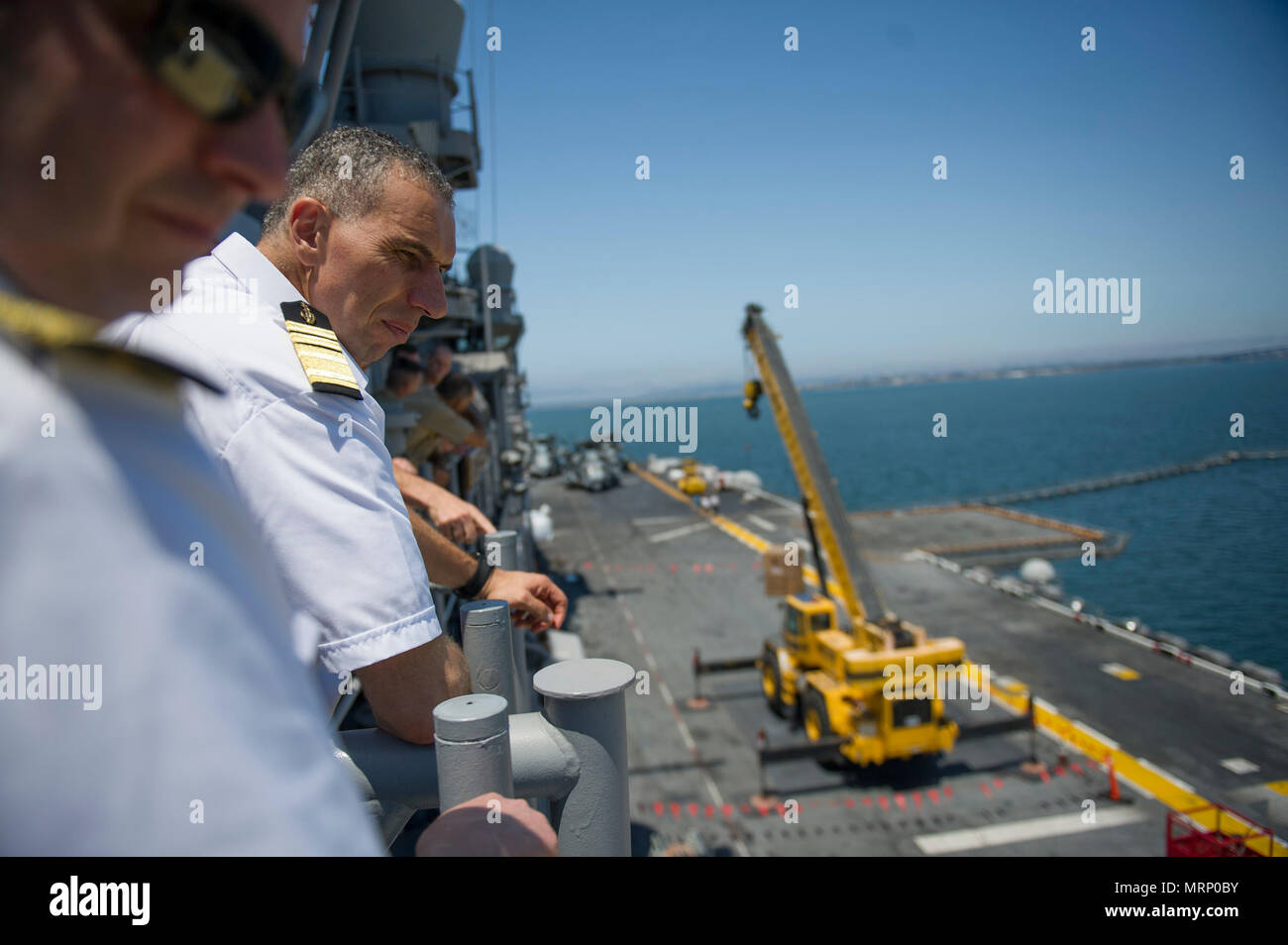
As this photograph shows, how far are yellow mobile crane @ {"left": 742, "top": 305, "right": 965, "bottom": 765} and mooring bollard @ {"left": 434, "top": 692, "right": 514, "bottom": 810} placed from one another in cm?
1211

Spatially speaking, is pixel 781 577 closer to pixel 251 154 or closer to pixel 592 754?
pixel 592 754

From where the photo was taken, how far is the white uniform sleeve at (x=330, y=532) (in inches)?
55.7

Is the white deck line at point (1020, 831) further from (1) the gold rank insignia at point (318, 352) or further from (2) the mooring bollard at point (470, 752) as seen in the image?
(1) the gold rank insignia at point (318, 352)

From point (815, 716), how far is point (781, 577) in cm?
327

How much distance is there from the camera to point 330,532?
144 cm

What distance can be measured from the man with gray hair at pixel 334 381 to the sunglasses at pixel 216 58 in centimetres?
66

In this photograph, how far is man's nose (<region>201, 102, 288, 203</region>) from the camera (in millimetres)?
648

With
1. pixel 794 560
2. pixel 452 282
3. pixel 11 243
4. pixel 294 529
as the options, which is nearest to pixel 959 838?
pixel 794 560

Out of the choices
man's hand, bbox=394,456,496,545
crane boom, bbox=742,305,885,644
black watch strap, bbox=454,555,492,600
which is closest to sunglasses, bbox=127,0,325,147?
black watch strap, bbox=454,555,492,600

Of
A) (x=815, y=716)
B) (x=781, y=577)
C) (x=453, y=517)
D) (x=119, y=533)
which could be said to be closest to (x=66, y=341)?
(x=119, y=533)

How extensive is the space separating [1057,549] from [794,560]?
2686cm

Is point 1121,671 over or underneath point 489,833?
underneath
